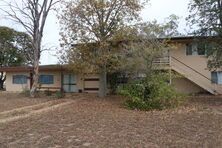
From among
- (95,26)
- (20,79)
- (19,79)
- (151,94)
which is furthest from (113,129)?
(19,79)

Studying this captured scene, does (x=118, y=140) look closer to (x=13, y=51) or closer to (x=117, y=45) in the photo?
(x=117, y=45)

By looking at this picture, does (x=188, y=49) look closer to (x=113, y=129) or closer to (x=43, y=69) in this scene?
(x=43, y=69)

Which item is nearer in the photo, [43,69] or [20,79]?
[43,69]

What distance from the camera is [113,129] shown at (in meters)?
15.4

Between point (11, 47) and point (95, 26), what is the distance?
2481cm

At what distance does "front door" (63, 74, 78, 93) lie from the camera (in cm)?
3959

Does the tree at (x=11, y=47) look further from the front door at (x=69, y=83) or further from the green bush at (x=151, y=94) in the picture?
the green bush at (x=151, y=94)

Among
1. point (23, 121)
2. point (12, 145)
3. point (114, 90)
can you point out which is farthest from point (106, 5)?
point (12, 145)

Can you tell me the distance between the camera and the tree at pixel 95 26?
96.8ft

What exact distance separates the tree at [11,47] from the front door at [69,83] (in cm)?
1253

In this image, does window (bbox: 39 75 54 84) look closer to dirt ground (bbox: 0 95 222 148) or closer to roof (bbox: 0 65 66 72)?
roof (bbox: 0 65 66 72)

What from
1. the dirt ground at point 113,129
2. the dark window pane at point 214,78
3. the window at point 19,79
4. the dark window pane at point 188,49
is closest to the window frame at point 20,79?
the window at point 19,79

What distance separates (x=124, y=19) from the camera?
1200 inches

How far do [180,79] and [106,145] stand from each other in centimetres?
2297
